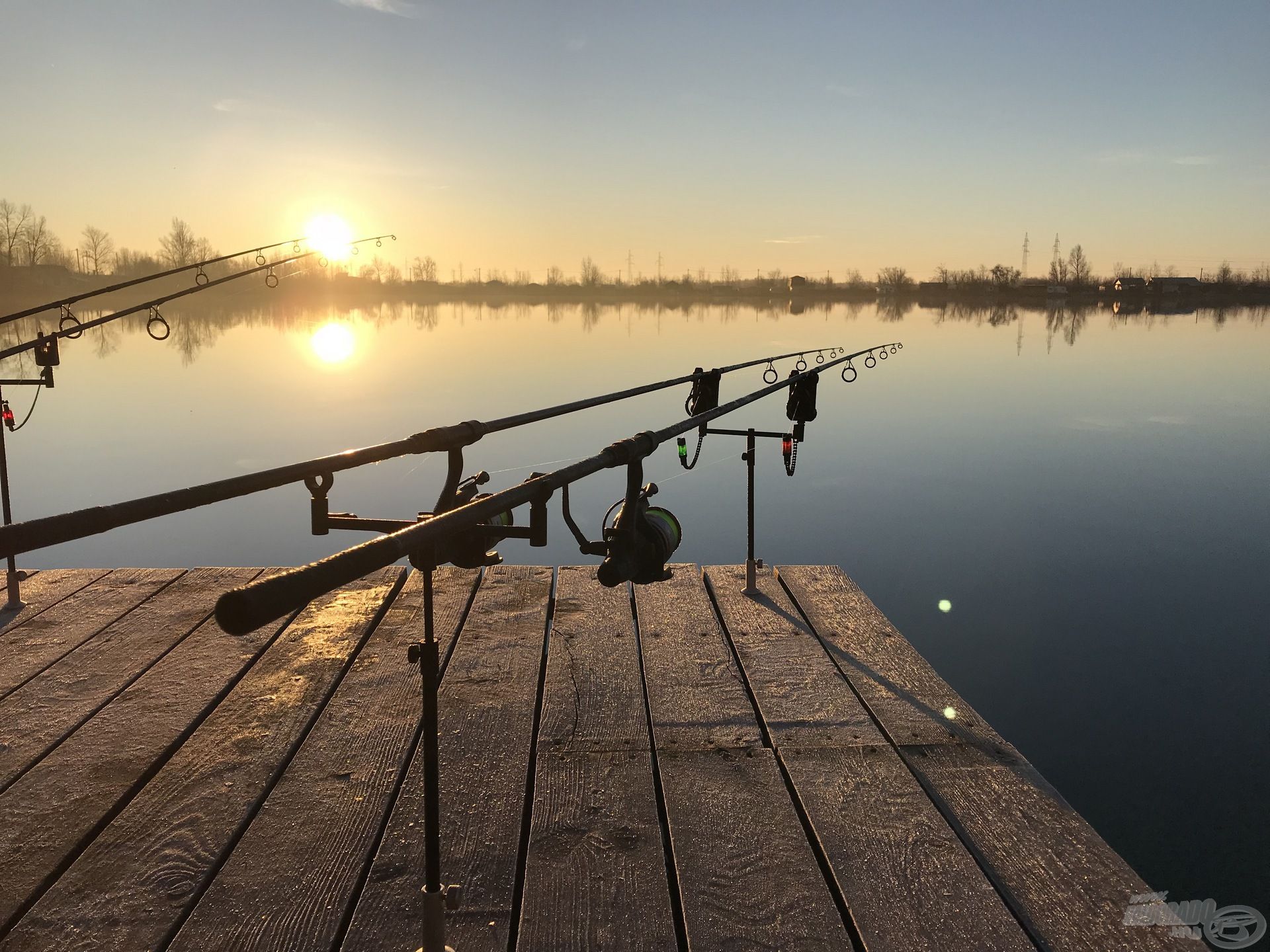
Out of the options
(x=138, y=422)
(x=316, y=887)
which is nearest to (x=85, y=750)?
(x=316, y=887)

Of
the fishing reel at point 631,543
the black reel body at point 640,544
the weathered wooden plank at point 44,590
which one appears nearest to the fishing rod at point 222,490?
the fishing reel at point 631,543

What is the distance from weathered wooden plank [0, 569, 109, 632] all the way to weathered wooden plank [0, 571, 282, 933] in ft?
3.63

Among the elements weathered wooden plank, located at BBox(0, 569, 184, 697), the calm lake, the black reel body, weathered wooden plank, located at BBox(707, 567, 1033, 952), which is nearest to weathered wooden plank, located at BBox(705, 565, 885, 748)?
weathered wooden plank, located at BBox(707, 567, 1033, 952)

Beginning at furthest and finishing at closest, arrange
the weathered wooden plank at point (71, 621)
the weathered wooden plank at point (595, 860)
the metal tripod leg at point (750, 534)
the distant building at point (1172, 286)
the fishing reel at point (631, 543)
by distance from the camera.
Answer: the distant building at point (1172, 286) → the metal tripod leg at point (750, 534) → the weathered wooden plank at point (71, 621) → the fishing reel at point (631, 543) → the weathered wooden plank at point (595, 860)

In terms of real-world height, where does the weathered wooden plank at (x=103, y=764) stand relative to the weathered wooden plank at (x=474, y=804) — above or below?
above

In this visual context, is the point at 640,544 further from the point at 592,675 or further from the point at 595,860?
the point at 592,675

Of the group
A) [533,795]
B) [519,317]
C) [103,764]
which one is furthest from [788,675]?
[519,317]

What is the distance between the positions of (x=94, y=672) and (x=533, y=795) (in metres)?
2.19

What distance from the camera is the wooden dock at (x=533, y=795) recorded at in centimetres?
221

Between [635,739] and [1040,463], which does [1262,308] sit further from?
[635,739]

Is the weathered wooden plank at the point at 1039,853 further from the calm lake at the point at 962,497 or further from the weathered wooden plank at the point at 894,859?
the calm lake at the point at 962,497

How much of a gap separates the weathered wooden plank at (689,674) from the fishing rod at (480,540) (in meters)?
0.65

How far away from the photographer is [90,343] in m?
41.8

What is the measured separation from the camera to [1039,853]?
251 cm
